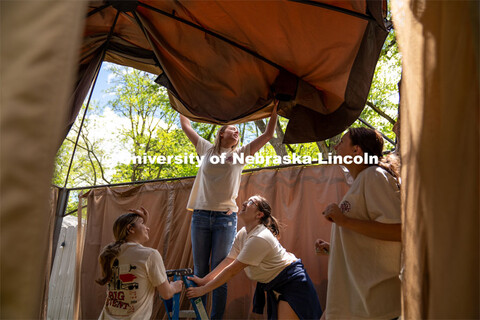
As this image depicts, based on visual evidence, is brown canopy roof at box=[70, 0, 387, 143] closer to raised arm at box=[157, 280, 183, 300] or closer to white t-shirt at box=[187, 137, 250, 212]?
white t-shirt at box=[187, 137, 250, 212]

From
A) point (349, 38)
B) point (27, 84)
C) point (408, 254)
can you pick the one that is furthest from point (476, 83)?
point (349, 38)

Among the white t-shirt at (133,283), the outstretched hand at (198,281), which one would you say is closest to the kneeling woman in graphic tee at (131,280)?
the white t-shirt at (133,283)

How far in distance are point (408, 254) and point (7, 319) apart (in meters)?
1.05

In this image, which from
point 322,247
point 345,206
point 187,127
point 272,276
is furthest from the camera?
point 187,127

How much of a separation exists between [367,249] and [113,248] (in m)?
2.11

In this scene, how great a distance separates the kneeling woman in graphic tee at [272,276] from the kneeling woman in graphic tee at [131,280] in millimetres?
303

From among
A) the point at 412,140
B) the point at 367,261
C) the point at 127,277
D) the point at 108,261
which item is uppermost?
the point at 412,140

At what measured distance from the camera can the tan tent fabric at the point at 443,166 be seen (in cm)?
104

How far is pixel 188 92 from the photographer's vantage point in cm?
341

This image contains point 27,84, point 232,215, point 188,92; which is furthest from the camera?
point 232,215

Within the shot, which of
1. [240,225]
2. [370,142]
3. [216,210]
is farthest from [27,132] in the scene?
[240,225]

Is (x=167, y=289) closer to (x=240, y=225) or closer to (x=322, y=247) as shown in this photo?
(x=322, y=247)

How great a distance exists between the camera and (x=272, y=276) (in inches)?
146

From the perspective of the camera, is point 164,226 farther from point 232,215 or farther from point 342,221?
point 342,221
